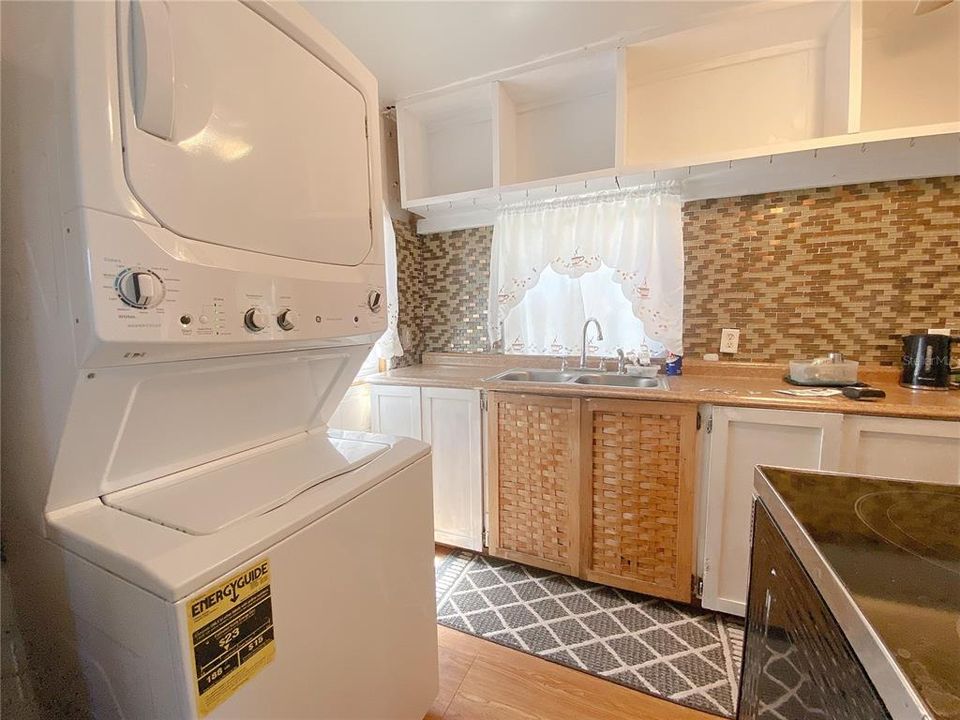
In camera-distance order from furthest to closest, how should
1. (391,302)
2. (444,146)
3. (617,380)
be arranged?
(444,146) → (391,302) → (617,380)

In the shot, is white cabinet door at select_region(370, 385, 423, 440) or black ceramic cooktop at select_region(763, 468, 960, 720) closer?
black ceramic cooktop at select_region(763, 468, 960, 720)

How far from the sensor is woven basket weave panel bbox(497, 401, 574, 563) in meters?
1.82

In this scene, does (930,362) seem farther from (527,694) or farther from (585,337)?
(527,694)

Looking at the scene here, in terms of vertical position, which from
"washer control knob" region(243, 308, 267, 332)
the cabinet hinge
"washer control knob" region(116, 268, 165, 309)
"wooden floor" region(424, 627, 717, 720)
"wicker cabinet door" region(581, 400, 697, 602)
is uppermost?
"washer control knob" region(116, 268, 165, 309)

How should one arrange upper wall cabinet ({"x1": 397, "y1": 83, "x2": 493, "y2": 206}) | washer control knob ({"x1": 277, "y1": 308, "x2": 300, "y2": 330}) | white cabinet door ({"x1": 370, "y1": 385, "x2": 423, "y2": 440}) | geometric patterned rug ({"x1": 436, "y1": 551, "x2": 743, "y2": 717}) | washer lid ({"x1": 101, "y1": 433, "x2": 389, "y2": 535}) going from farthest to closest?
upper wall cabinet ({"x1": 397, "y1": 83, "x2": 493, "y2": 206}) < white cabinet door ({"x1": 370, "y1": 385, "x2": 423, "y2": 440}) < geometric patterned rug ({"x1": 436, "y1": 551, "x2": 743, "y2": 717}) < washer control knob ({"x1": 277, "y1": 308, "x2": 300, "y2": 330}) < washer lid ({"x1": 101, "y1": 433, "x2": 389, "y2": 535})

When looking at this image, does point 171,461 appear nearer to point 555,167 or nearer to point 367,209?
point 367,209

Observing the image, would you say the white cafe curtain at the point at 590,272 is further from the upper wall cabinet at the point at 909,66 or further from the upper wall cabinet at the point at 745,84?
the upper wall cabinet at the point at 909,66

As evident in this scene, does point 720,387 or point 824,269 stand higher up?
point 824,269

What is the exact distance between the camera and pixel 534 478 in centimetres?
188

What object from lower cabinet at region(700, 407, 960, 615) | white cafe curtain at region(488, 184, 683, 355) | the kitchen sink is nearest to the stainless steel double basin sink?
the kitchen sink

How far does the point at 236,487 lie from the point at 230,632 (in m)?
0.29

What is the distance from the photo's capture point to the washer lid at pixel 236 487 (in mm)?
706

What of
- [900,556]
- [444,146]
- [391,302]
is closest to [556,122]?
[444,146]

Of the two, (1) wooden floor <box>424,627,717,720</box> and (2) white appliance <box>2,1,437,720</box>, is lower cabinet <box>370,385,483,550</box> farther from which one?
(2) white appliance <box>2,1,437,720</box>
